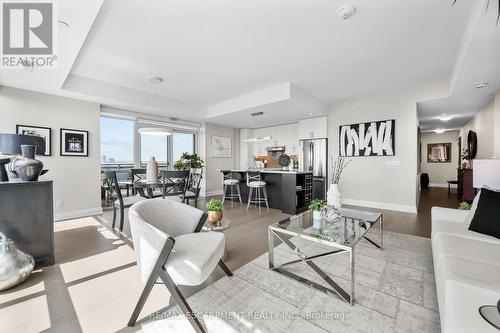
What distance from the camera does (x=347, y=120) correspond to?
17.9 feet

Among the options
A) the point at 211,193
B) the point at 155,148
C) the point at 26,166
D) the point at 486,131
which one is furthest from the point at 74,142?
the point at 486,131

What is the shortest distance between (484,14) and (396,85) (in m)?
2.67

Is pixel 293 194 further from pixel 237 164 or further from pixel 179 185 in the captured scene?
pixel 237 164

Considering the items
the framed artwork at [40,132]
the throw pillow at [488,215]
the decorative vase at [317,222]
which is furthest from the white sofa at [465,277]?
the framed artwork at [40,132]

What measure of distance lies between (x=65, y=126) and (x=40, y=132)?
1.29 feet

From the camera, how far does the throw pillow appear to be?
1813 millimetres

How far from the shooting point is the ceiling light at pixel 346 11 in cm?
216

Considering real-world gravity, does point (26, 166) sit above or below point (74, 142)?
below

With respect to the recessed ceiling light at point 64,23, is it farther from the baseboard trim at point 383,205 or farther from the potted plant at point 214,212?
the baseboard trim at point 383,205

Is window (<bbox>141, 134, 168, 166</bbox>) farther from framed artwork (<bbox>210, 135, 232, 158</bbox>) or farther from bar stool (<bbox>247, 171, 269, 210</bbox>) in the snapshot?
bar stool (<bbox>247, 171, 269, 210</bbox>)

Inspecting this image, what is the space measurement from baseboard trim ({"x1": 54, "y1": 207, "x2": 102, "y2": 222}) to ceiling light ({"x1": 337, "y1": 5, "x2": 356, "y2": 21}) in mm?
5560

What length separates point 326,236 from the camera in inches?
72.6

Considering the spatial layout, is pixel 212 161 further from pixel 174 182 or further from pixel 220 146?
pixel 174 182

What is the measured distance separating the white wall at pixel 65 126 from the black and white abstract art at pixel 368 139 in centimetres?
600
